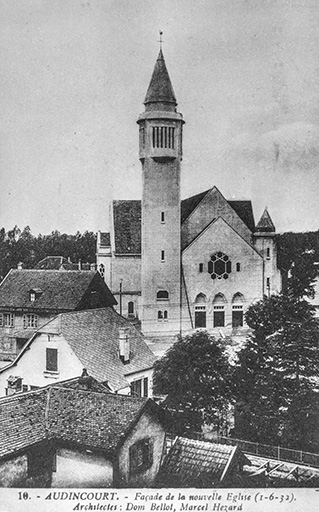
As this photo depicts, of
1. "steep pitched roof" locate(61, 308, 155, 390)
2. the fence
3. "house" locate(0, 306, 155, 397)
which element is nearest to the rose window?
"steep pitched roof" locate(61, 308, 155, 390)

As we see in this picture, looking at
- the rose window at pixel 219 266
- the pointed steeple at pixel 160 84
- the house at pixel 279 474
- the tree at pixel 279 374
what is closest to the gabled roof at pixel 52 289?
the tree at pixel 279 374

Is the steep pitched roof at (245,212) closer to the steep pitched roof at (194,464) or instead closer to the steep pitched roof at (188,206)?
the steep pitched roof at (188,206)

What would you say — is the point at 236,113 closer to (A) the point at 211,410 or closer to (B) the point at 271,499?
(A) the point at 211,410

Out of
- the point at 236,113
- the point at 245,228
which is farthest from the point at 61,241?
the point at 245,228

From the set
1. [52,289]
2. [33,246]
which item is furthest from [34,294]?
[33,246]

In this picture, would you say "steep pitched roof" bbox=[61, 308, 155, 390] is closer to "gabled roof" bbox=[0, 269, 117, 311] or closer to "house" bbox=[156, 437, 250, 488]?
"gabled roof" bbox=[0, 269, 117, 311]
